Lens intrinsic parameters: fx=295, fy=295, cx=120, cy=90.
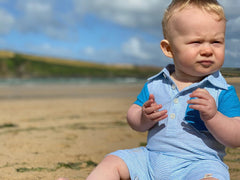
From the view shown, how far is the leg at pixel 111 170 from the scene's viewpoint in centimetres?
157

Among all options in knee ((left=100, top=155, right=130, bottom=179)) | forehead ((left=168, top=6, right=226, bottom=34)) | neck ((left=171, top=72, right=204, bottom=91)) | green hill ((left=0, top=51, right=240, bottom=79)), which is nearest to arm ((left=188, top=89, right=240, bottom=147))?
neck ((left=171, top=72, right=204, bottom=91))

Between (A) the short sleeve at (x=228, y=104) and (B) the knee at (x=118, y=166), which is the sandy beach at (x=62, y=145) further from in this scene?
(B) the knee at (x=118, y=166)

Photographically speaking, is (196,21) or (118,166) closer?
(196,21)

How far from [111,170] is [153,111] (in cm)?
39

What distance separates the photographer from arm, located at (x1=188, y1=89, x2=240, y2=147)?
4.67 ft

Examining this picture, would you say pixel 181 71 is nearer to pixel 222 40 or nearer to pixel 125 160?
pixel 222 40

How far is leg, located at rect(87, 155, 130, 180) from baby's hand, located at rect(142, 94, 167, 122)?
301mm

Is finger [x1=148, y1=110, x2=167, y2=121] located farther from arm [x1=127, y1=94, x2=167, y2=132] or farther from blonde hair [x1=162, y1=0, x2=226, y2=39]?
blonde hair [x1=162, y1=0, x2=226, y2=39]

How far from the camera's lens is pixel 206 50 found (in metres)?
1.50

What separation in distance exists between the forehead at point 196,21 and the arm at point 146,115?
1.35ft

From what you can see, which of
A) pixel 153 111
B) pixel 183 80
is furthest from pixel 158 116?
pixel 183 80

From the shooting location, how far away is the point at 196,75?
5.36 ft

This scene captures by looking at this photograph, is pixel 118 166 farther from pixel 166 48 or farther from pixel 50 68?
pixel 50 68

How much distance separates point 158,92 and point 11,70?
37841mm
